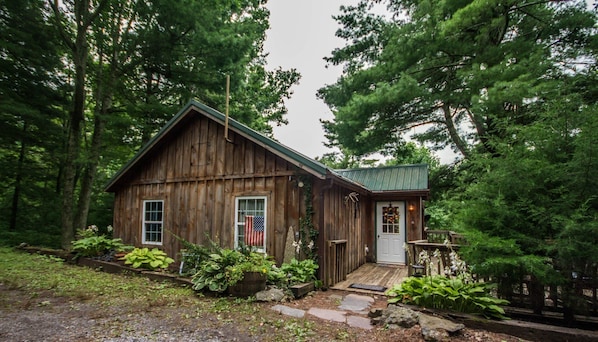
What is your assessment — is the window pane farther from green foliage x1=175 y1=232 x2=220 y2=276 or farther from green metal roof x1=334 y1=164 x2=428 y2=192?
green metal roof x1=334 y1=164 x2=428 y2=192

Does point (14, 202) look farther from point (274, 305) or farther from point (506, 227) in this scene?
point (506, 227)

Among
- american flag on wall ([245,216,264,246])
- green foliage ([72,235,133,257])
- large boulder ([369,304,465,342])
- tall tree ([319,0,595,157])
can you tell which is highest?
tall tree ([319,0,595,157])

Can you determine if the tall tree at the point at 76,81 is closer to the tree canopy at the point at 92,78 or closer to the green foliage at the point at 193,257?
the tree canopy at the point at 92,78

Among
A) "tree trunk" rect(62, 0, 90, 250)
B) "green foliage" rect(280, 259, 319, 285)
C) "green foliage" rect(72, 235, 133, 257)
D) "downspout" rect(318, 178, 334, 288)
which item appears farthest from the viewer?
"tree trunk" rect(62, 0, 90, 250)

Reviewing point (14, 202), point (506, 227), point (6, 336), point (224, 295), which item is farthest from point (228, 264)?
point (14, 202)

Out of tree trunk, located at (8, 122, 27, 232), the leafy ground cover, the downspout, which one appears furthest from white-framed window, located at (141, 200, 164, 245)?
tree trunk, located at (8, 122, 27, 232)

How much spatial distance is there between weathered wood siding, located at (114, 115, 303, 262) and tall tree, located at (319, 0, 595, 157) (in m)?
4.19

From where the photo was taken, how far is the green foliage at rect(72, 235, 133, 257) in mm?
8099

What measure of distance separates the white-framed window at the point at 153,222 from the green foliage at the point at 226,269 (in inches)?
134

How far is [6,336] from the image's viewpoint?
11.2ft

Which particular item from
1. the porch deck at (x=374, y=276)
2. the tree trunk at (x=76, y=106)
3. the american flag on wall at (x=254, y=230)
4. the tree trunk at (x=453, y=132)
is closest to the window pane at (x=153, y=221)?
the tree trunk at (x=76, y=106)

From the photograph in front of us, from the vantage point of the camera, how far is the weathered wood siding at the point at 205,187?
6777mm

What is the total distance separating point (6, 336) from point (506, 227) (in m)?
6.43

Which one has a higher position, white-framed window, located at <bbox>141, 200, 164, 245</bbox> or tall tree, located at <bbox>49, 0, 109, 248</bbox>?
tall tree, located at <bbox>49, 0, 109, 248</bbox>
